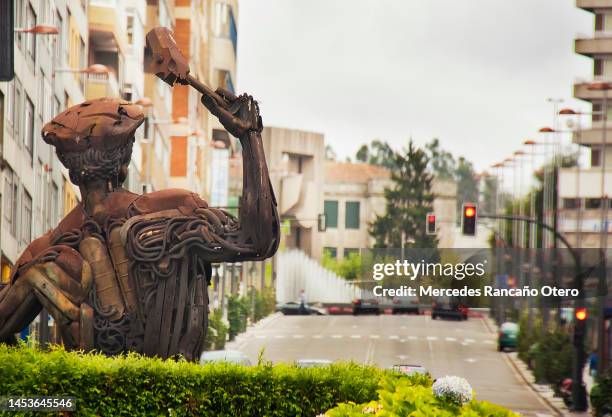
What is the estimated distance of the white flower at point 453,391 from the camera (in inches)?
583

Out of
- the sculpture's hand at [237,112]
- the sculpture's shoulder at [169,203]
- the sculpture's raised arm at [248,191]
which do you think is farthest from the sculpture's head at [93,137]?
the sculpture's hand at [237,112]

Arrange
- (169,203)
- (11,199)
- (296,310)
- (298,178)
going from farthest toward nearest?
(298,178) < (296,310) < (11,199) < (169,203)

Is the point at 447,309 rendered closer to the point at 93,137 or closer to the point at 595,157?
the point at 595,157

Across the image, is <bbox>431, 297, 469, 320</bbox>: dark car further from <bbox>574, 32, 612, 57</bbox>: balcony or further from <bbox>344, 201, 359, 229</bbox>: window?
<bbox>344, 201, 359, 229</bbox>: window

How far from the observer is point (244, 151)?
70.6ft

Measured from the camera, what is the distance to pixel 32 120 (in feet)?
176

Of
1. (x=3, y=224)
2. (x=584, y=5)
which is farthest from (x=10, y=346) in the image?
(x=584, y=5)

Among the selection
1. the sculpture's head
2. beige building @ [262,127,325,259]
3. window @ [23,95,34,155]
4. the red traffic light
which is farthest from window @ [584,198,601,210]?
the sculpture's head

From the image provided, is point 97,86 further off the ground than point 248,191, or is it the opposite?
point 97,86

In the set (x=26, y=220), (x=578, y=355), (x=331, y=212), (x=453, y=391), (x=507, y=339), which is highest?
(x=331, y=212)

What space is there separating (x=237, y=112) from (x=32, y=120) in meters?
32.9

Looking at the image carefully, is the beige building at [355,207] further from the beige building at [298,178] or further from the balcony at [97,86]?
the balcony at [97,86]

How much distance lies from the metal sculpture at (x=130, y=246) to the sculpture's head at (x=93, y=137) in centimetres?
1

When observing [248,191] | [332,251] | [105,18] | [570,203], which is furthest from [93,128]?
[332,251]
